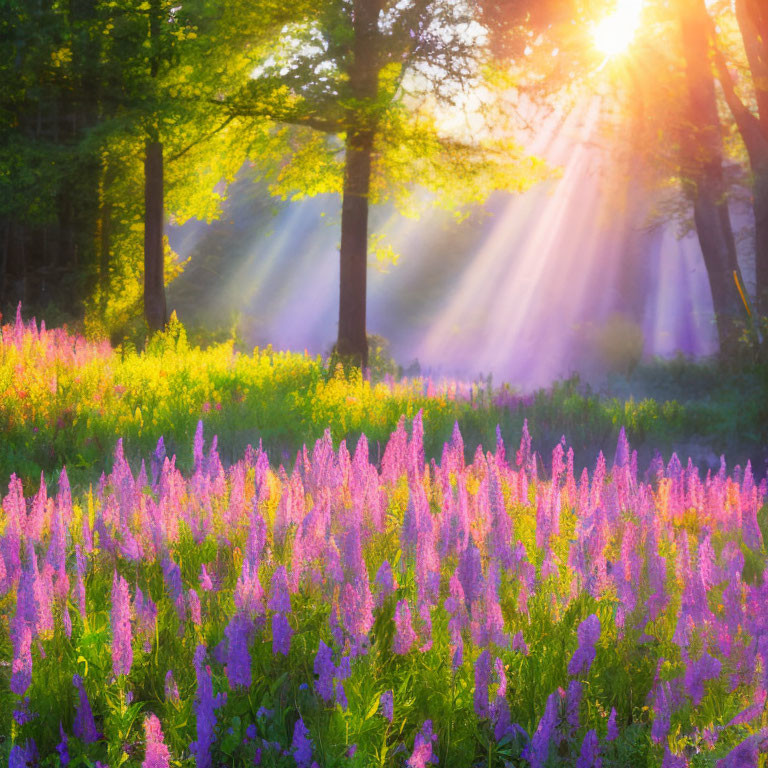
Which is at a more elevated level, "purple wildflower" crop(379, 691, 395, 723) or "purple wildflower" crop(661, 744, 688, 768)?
"purple wildflower" crop(379, 691, 395, 723)

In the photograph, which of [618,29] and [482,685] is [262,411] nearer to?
[482,685]

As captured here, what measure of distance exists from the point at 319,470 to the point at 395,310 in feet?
149

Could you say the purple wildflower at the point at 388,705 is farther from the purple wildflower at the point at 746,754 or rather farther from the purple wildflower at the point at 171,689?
the purple wildflower at the point at 746,754

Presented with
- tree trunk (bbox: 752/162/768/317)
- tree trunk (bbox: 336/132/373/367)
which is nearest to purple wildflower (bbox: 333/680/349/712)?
tree trunk (bbox: 336/132/373/367)

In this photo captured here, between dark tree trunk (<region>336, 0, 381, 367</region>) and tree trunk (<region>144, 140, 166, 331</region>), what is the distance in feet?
14.2

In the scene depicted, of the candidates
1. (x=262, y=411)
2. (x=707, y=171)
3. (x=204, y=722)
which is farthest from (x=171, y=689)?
(x=707, y=171)

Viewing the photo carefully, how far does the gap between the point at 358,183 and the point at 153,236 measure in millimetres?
5000

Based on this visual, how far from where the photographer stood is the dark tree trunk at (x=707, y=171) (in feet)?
56.9

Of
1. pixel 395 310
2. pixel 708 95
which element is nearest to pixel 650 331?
pixel 395 310

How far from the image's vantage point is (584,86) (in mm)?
16781

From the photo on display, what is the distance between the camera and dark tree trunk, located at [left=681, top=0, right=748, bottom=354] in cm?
1733

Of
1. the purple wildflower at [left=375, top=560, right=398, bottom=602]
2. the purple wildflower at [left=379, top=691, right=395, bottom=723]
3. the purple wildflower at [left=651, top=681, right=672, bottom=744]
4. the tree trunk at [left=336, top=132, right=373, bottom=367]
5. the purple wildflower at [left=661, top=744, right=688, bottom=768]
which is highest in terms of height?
the tree trunk at [left=336, top=132, right=373, bottom=367]

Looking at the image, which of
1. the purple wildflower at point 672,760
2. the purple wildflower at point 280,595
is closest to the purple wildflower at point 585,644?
the purple wildflower at point 672,760

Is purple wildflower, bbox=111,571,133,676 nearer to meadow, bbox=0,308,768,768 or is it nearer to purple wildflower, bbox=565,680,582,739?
meadow, bbox=0,308,768,768
